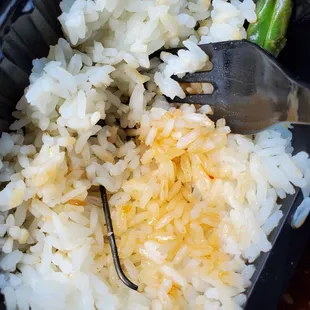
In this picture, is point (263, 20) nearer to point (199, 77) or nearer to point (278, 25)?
point (278, 25)

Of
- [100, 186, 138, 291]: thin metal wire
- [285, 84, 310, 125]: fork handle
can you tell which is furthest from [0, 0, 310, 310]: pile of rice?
[285, 84, 310, 125]: fork handle

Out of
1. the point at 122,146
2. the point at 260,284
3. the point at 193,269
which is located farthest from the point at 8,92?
the point at 260,284

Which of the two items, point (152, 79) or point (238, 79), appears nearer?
point (238, 79)

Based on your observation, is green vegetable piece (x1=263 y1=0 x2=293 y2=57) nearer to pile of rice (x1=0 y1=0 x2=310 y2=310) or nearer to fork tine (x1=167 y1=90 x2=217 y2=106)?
pile of rice (x1=0 y1=0 x2=310 y2=310)

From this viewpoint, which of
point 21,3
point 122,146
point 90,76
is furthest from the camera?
point 122,146

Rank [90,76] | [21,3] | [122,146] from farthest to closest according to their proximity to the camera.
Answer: [122,146] < [90,76] < [21,3]

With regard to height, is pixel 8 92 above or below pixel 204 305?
above

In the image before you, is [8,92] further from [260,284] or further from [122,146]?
[260,284]
